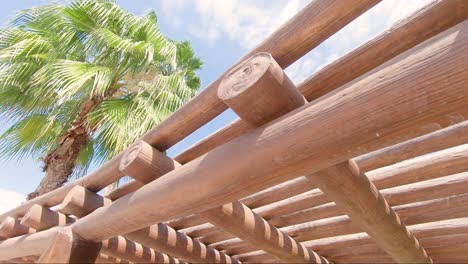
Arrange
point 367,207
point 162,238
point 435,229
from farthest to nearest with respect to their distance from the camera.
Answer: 1. point 162,238
2. point 435,229
3. point 367,207

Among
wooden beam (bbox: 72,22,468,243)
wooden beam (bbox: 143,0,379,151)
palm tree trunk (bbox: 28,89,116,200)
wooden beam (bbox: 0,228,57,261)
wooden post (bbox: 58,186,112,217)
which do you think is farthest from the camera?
palm tree trunk (bbox: 28,89,116,200)

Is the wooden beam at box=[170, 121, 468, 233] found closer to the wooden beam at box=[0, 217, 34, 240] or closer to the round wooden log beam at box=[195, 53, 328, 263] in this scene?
the round wooden log beam at box=[195, 53, 328, 263]

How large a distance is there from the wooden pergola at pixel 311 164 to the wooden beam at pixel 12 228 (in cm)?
2

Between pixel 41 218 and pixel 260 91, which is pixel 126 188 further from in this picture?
pixel 260 91

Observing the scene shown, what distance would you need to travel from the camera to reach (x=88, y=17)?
4.63 m

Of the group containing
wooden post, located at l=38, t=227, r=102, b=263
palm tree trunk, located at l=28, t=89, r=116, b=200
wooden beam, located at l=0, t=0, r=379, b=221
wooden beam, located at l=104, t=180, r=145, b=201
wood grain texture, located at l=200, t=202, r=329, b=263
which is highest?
palm tree trunk, located at l=28, t=89, r=116, b=200

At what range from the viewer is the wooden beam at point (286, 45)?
980mm

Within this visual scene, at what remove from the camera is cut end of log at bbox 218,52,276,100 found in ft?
3.30

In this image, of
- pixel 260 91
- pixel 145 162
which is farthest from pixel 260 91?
pixel 145 162

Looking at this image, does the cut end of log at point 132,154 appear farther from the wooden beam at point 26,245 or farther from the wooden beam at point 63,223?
the wooden beam at point 63,223

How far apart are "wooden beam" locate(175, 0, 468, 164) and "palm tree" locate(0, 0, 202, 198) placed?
123 inches

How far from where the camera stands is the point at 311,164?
0.98 metres

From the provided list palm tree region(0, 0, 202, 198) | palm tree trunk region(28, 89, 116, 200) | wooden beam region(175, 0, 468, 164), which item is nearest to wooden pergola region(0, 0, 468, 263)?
wooden beam region(175, 0, 468, 164)

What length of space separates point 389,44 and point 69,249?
179cm
